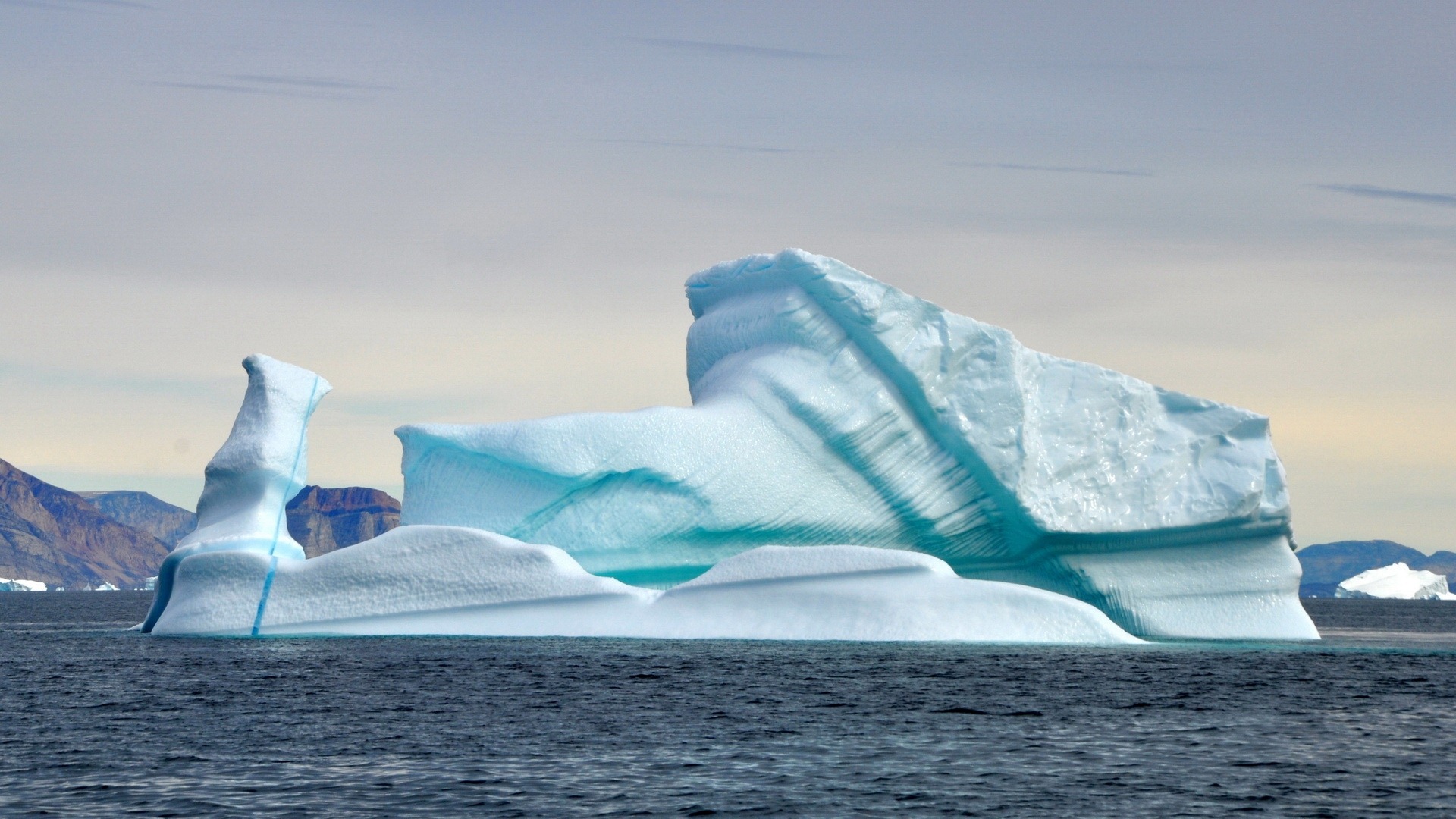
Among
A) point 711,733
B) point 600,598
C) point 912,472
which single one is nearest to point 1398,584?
point 912,472

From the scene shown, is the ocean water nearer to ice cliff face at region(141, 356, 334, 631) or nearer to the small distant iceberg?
ice cliff face at region(141, 356, 334, 631)

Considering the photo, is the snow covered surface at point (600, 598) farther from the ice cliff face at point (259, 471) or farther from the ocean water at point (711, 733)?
the ice cliff face at point (259, 471)

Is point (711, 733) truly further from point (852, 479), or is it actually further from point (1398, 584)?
point (1398, 584)

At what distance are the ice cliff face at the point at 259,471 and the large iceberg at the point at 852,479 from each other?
5 centimetres

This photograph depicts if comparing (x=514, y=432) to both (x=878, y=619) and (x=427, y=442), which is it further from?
(x=878, y=619)

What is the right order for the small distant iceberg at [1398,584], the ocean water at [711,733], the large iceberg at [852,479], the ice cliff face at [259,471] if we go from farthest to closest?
the small distant iceberg at [1398,584], the large iceberg at [852,479], the ice cliff face at [259,471], the ocean water at [711,733]

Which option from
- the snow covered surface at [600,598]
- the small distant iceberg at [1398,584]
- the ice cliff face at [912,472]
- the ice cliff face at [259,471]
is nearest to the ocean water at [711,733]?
the snow covered surface at [600,598]

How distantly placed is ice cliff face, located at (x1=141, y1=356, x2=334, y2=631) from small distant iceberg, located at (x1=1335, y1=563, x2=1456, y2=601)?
82145 mm

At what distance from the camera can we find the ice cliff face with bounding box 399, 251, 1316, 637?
29.0m

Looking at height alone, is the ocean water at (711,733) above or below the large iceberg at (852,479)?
below

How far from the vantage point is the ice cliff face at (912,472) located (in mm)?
29000

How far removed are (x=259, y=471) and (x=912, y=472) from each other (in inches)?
447

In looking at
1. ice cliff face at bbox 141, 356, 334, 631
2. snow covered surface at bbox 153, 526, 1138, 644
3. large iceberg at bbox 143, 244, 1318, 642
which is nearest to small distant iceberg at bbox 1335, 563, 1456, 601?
large iceberg at bbox 143, 244, 1318, 642

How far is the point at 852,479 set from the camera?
99.8 feet
